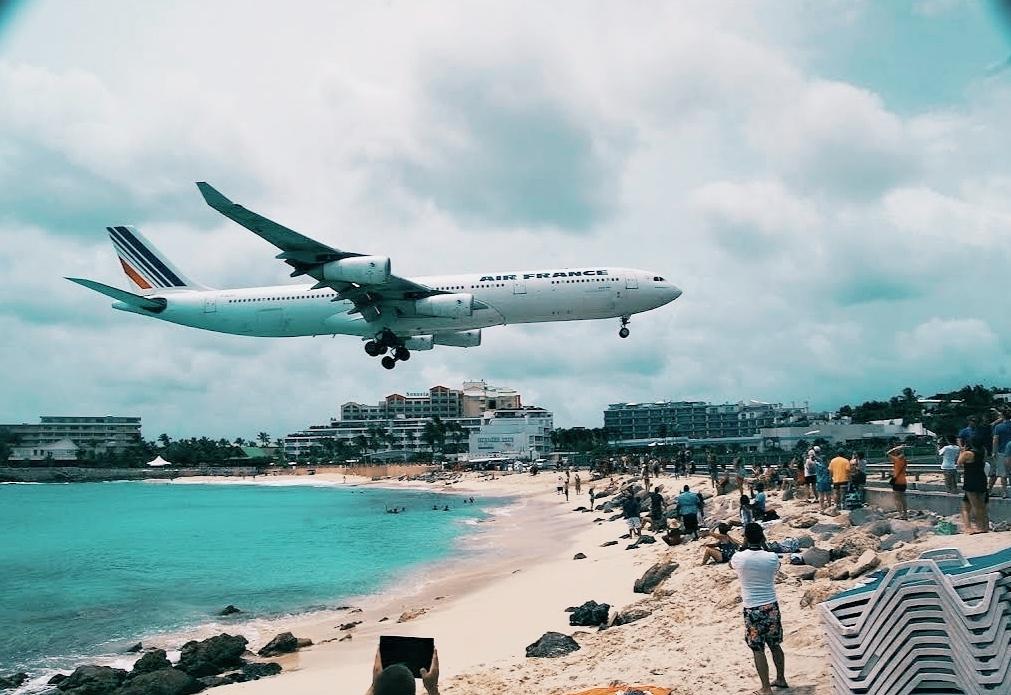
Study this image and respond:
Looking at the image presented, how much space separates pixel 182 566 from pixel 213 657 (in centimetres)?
2697

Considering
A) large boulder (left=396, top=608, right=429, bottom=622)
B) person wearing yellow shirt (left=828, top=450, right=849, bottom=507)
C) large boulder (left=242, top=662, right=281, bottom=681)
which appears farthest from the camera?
large boulder (left=396, top=608, right=429, bottom=622)

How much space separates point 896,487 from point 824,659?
27.9 feet

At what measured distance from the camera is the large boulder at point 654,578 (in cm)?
1733

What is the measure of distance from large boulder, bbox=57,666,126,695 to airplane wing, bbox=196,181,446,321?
1650 cm

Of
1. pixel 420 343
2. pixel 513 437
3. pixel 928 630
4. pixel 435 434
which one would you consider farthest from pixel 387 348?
pixel 435 434

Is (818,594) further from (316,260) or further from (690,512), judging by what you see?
(316,260)

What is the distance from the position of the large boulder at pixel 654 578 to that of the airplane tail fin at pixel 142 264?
101 ft

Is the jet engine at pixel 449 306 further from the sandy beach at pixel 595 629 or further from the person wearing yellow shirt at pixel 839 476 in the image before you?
the person wearing yellow shirt at pixel 839 476

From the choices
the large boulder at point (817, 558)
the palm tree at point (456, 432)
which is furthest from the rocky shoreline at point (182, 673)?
the palm tree at point (456, 432)

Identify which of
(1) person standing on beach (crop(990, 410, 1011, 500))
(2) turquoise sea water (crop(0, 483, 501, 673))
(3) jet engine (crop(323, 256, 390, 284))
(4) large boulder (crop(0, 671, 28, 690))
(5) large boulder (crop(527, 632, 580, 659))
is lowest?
(2) turquoise sea water (crop(0, 483, 501, 673))

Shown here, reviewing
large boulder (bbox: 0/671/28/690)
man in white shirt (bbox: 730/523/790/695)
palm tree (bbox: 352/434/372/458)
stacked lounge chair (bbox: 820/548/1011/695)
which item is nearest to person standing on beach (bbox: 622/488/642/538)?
large boulder (bbox: 0/671/28/690)

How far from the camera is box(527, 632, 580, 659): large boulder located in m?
13.2

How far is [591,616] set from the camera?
1538 centimetres

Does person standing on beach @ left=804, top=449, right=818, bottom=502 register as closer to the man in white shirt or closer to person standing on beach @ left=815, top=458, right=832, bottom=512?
person standing on beach @ left=815, top=458, right=832, bottom=512
